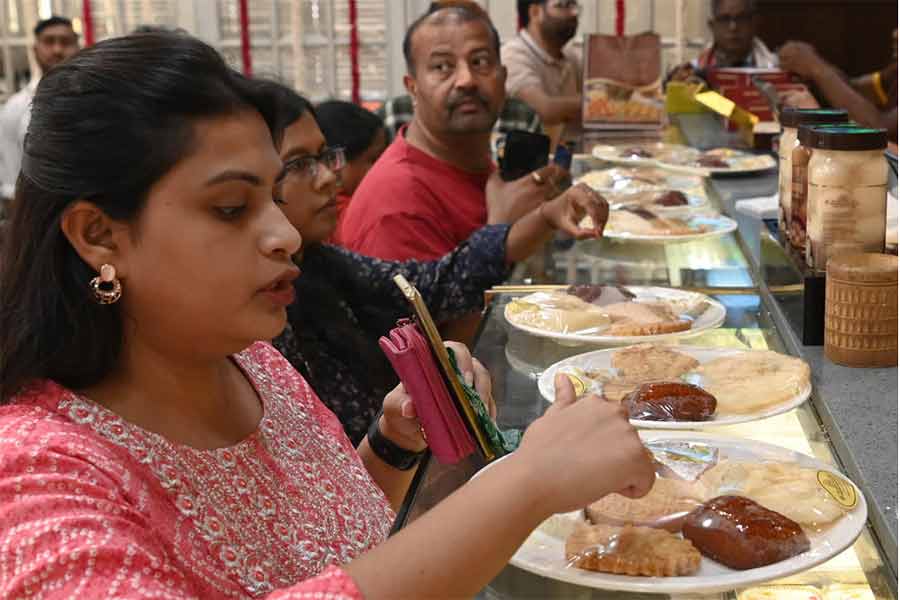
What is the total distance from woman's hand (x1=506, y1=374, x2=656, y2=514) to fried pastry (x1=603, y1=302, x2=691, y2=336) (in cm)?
83

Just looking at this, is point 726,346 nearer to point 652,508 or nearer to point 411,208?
point 652,508

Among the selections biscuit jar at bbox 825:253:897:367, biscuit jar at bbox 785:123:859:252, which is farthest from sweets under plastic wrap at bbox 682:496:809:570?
biscuit jar at bbox 785:123:859:252

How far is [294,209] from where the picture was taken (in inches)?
92.2

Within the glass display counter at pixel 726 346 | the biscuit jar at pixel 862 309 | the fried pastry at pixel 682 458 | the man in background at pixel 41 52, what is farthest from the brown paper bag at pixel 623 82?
the man in background at pixel 41 52

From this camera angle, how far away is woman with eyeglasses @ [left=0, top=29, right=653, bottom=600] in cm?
97

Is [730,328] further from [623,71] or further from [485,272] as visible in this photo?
[623,71]

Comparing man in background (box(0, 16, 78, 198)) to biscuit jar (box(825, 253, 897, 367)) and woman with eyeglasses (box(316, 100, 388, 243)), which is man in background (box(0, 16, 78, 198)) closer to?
woman with eyeglasses (box(316, 100, 388, 243))

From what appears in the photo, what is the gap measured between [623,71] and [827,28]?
3.41 metres

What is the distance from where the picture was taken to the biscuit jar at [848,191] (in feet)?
5.48

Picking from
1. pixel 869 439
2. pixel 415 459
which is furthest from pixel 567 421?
pixel 415 459

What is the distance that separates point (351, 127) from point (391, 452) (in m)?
2.69

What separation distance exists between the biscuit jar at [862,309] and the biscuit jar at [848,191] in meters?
0.06

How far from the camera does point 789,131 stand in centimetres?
216

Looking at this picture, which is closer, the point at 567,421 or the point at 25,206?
the point at 567,421
